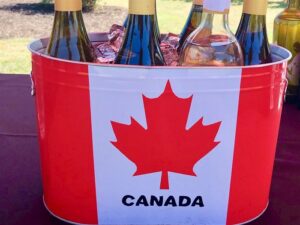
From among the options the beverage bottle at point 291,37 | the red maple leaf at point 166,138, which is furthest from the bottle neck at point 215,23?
the beverage bottle at point 291,37

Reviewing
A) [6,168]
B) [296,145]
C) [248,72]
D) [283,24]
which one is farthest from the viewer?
[283,24]

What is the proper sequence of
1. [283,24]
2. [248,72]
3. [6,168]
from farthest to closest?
[283,24], [6,168], [248,72]

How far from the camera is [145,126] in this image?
472 mm

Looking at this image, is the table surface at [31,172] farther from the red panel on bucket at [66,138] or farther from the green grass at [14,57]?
the green grass at [14,57]

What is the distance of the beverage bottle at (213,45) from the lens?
52 centimetres

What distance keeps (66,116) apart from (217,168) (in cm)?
17

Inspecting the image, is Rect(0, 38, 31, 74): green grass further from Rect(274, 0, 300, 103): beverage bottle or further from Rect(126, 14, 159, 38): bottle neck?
Rect(126, 14, 159, 38): bottle neck

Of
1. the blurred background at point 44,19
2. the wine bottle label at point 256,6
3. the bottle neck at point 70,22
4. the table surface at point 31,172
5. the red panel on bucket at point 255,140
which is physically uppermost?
the wine bottle label at point 256,6

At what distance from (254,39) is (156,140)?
0.79 ft

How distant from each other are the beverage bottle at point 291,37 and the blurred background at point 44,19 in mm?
2153

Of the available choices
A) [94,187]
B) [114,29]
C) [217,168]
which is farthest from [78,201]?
[114,29]

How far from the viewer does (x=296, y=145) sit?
0.75 metres

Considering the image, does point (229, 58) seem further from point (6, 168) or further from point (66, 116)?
point (6, 168)

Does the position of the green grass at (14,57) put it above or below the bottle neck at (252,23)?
below
